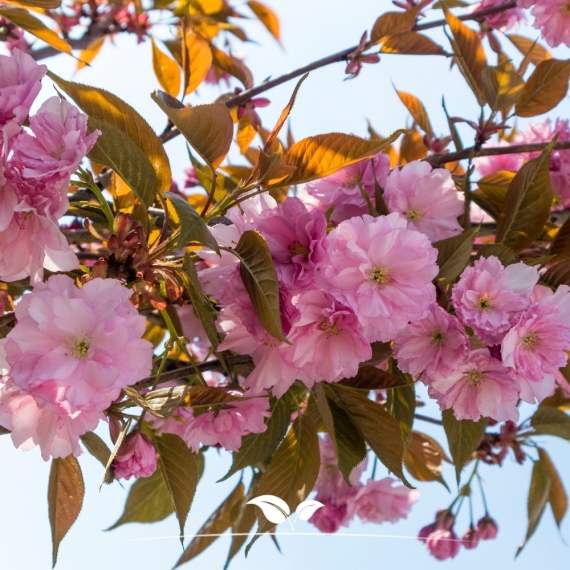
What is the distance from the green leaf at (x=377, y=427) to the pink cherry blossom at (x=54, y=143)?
0.40 m

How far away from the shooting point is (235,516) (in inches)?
43.1

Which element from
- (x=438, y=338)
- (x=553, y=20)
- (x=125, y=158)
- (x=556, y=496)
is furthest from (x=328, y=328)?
(x=556, y=496)

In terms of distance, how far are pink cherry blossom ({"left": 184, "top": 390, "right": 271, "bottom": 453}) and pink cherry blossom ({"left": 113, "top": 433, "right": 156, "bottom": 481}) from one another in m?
0.07

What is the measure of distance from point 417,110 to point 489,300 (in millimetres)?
526

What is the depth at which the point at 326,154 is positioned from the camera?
604 mm

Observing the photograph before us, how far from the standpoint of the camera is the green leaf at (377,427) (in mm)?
664

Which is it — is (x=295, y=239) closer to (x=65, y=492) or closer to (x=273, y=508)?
(x=273, y=508)

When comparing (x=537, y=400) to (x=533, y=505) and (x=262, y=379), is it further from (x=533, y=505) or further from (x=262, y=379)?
(x=533, y=505)

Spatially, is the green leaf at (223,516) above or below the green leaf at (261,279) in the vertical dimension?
below

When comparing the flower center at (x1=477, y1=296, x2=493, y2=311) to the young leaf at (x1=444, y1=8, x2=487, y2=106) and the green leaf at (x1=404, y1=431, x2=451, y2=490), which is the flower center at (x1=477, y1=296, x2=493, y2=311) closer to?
the young leaf at (x1=444, y1=8, x2=487, y2=106)

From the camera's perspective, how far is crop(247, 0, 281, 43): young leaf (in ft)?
5.33

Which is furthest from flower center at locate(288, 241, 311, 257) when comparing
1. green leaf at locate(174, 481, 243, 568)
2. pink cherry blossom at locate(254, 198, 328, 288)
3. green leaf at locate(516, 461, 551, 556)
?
green leaf at locate(516, 461, 551, 556)

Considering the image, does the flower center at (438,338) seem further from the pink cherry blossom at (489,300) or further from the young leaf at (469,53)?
the young leaf at (469,53)

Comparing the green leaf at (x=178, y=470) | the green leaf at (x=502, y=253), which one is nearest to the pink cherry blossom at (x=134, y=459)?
the green leaf at (x=178, y=470)
